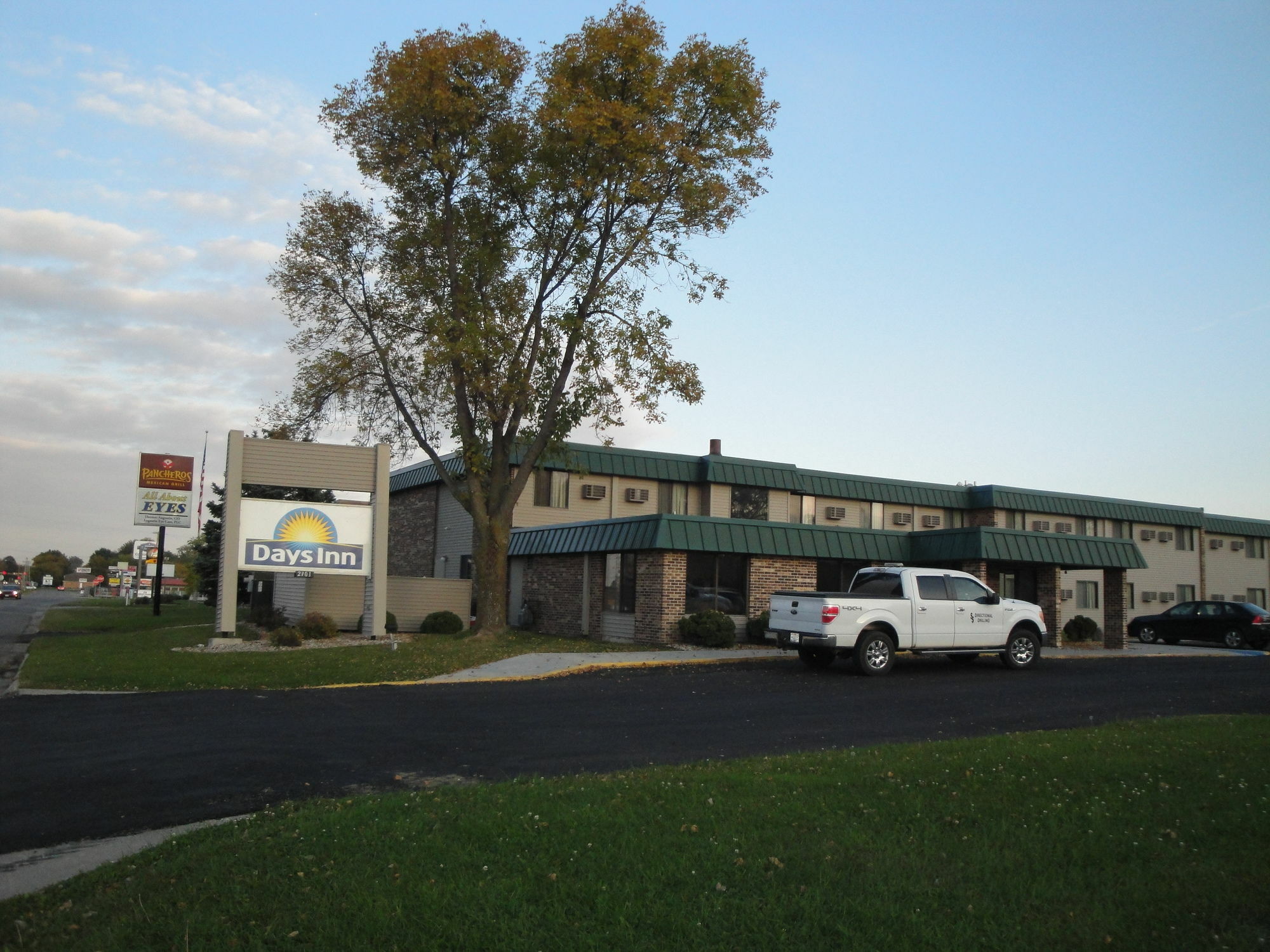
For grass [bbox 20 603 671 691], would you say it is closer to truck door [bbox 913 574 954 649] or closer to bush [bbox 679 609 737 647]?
bush [bbox 679 609 737 647]

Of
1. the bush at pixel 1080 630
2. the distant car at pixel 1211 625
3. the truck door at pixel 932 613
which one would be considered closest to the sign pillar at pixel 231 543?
the truck door at pixel 932 613

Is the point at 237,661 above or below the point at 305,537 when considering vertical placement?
below

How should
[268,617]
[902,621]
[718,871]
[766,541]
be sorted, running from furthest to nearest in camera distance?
[268,617] → [766,541] → [902,621] → [718,871]

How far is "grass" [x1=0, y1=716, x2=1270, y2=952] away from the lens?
491 cm

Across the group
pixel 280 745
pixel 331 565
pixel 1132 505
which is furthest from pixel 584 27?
pixel 1132 505

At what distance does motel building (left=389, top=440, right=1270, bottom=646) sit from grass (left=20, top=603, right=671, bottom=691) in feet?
6.94

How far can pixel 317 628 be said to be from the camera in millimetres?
25328

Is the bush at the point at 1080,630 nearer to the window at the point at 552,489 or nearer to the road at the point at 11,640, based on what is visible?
the window at the point at 552,489

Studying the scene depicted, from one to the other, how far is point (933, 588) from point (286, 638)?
14.3m

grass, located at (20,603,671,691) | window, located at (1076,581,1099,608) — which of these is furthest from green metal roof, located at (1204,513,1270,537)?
grass, located at (20,603,671,691)

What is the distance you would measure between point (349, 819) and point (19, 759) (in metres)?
5.04

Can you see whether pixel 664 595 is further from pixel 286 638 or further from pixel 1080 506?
pixel 1080 506

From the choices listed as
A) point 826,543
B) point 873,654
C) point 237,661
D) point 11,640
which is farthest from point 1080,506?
point 11,640

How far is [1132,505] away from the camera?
4219 cm
